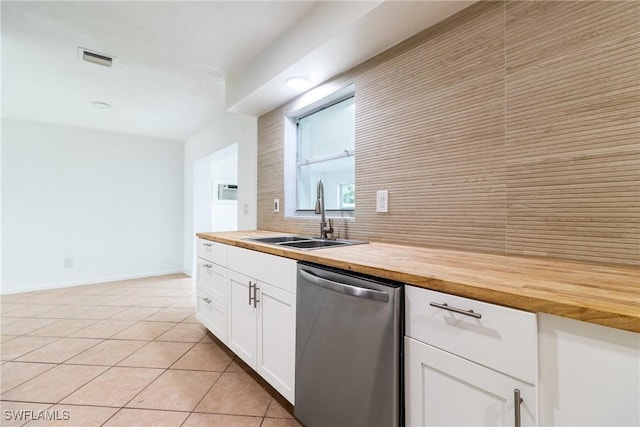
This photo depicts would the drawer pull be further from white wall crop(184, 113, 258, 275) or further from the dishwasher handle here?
white wall crop(184, 113, 258, 275)

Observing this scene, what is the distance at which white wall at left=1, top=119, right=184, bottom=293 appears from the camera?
3.73m

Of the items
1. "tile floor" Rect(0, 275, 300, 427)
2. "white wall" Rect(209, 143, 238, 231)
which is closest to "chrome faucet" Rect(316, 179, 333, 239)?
"tile floor" Rect(0, 275, 300, 427)

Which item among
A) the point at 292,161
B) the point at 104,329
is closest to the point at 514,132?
the point at 292,161

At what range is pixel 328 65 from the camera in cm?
187

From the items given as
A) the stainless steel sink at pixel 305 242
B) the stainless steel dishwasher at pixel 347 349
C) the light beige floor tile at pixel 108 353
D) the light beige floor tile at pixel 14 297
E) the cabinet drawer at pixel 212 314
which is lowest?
the light beige floor tile at pixel 108 353

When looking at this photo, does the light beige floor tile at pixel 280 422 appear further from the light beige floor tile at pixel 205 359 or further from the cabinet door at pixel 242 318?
the light beige floor tile at pixel 205 359

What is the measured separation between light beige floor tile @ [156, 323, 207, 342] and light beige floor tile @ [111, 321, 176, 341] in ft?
0.22

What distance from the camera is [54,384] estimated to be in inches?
70.0

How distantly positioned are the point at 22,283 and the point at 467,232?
529 cm

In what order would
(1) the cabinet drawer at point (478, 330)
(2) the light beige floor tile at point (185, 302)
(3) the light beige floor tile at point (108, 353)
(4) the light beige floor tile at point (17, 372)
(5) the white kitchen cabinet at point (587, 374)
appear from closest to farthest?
(5) the white kitchen cabinet at point (587, 374) → (1) the cabinet drawer at point (478, 330) → (4) the light beige floor tile at point (17, 372) → (3) the light beige floor tile at point (108, 353) → (2) the light beige floor tile at point (185, 302)

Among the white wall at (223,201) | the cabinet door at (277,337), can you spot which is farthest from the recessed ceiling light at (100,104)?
the cabinet door at (277,337)

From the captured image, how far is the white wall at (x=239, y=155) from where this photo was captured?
10.00 feet

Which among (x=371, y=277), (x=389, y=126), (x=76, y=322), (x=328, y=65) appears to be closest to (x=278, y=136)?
(x=328, y=65)

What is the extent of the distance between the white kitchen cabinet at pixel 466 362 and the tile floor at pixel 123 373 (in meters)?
0.91
